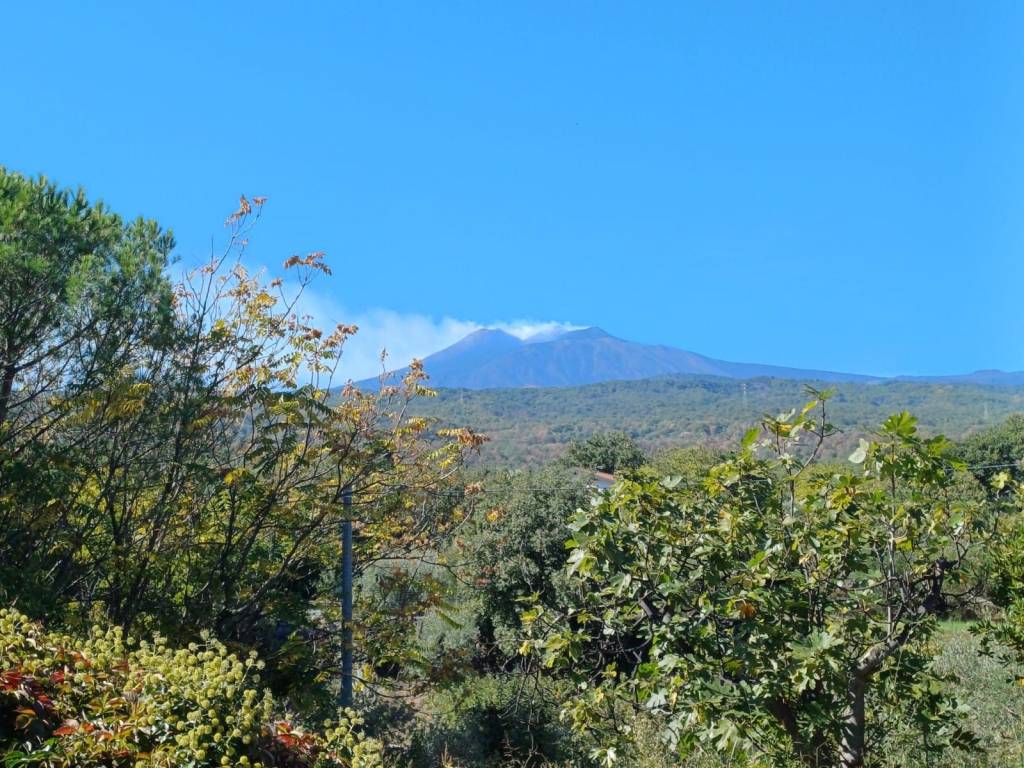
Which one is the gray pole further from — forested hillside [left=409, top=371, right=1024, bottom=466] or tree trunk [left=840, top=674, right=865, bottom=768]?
forested hillside [left=409, top=371, right=1024, bottom=466]

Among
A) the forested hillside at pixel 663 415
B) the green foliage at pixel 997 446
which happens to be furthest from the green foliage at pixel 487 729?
the forested hillside at pixel 663 415

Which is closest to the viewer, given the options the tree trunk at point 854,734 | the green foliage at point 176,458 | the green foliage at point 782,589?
the green foliage at point 782,589

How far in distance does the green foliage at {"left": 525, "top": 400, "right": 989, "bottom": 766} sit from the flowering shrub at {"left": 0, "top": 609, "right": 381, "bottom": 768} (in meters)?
1.74

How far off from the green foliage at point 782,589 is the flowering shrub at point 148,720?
174 cm

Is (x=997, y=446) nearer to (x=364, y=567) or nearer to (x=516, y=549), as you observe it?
(x=516, y=549)

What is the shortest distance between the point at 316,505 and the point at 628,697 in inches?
205

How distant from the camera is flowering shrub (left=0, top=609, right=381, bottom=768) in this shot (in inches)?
119

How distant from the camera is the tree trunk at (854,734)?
4.45 meters

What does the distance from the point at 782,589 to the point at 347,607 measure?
6496 mm

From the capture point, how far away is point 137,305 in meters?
7.72

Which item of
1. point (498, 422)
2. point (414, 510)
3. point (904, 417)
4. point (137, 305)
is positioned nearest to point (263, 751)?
point (904, 417)

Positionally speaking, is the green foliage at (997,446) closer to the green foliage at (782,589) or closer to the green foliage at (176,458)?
the green foliage at (176,458)

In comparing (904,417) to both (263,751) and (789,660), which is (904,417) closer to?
(789,660)

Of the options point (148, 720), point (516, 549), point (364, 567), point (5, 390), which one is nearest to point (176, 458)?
point (5, 390)
